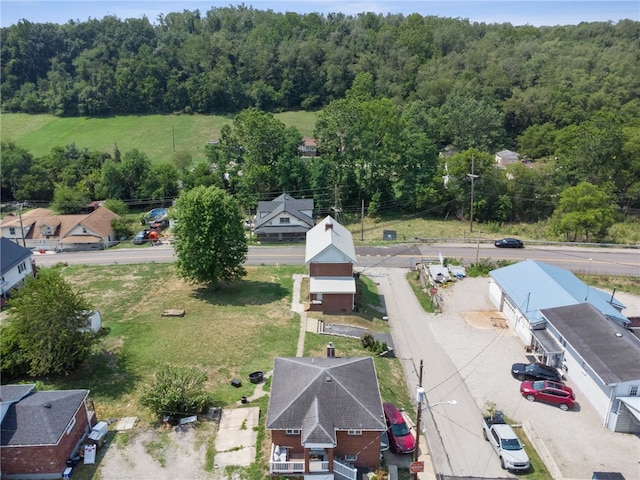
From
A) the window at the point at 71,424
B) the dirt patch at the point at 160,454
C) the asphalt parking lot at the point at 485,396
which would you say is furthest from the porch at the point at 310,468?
the window at the point at 71,424

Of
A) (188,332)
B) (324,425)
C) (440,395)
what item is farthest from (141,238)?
(324,425)

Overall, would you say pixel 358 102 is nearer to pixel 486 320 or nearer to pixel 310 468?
pixel 486 320

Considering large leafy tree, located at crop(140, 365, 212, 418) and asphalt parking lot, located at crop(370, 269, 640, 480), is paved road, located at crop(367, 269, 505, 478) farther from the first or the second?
large leafy tree, located at crop(140, 365, 212, 418)

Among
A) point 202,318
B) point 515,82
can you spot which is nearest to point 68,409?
point 202,318

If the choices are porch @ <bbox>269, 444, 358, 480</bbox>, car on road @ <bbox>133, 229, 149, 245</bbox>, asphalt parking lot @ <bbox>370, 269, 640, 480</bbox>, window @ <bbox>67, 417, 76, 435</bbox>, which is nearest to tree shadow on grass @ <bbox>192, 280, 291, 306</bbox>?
asphalt parking lot @ <bbox>370, 269, 640, 480</bbox>

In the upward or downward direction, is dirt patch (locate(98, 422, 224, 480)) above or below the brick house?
below

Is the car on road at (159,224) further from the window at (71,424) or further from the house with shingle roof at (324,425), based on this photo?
the house with shingle roof at (324,425)
